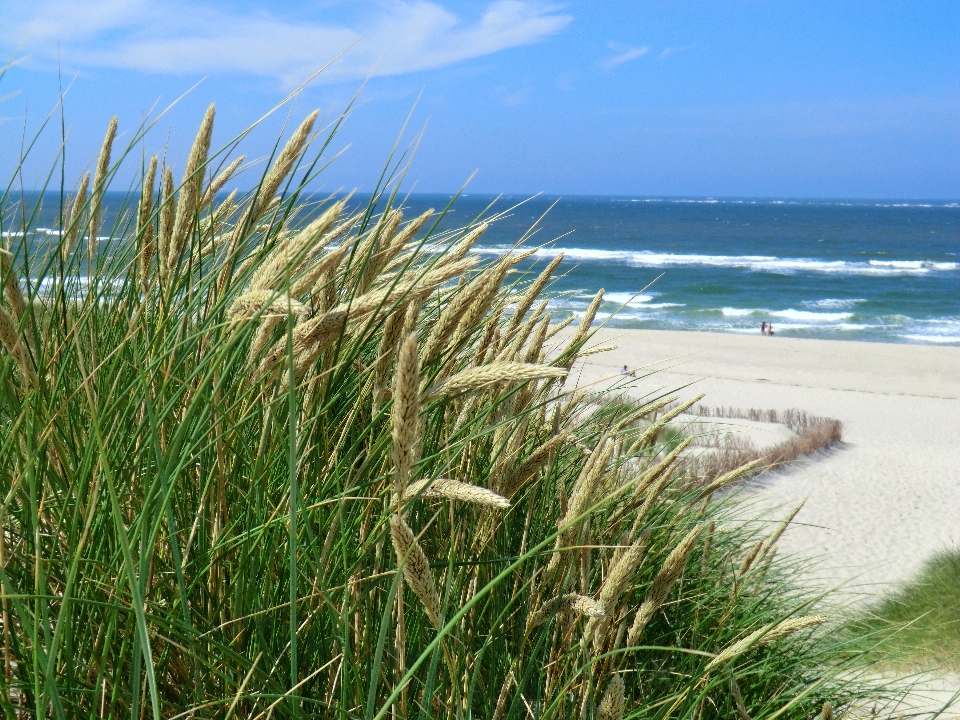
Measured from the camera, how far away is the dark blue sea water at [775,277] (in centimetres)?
3148

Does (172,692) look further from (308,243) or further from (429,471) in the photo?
(308,243)

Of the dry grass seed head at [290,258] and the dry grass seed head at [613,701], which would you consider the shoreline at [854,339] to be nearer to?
the dry grass seed head at [290,258]

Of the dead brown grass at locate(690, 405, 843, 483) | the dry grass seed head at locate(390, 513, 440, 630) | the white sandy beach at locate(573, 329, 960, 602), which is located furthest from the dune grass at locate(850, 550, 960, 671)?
the dry grass seed head at locate(390, 513, 440, 630)

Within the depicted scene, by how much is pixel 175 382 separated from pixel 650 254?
60.2 metres

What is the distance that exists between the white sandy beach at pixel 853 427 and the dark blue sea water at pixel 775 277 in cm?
308

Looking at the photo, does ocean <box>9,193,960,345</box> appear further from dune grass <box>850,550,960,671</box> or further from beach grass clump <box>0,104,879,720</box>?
beach grass clump <box>0,104,879,720</box>

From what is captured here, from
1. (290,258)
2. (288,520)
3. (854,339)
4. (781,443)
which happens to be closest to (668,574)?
(288,520)

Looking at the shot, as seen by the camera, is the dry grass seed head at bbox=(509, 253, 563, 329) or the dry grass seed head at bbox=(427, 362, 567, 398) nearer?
the dry grass seed head at bbox=(427, 362, 567, 398)

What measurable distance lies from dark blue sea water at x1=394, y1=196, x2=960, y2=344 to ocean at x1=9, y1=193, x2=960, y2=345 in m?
0.08

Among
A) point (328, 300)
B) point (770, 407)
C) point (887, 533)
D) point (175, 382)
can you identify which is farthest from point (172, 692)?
point (770, 407)

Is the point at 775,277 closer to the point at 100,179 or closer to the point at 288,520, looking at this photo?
the point at 100,179

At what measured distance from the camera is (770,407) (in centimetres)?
1667

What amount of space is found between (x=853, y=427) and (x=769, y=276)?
31.9 m

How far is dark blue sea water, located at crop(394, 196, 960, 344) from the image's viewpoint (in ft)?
103
